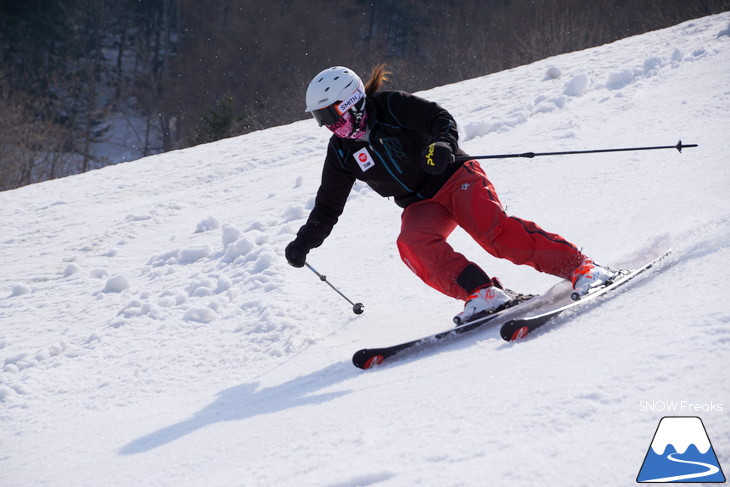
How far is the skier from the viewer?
3.43 m

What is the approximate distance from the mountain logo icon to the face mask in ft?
7.61

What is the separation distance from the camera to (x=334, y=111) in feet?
11.9

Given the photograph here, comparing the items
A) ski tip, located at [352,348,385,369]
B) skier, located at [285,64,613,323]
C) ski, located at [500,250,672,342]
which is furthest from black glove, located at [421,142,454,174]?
ski tip, located at [352,348,385,369]

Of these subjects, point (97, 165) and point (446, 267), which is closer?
point (446, 267)

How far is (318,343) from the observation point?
4.16 metres

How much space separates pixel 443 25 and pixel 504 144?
1242 inches

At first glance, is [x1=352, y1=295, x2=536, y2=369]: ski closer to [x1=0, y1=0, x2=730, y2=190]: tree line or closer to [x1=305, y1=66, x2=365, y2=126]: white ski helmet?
[x1=305, y1=66, x2=365, y2=126]: white ski helmet

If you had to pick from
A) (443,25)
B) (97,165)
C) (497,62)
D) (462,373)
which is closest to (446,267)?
(462,373)

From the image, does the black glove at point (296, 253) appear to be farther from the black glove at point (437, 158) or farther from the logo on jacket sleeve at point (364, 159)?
the black glove at point (437, 158)

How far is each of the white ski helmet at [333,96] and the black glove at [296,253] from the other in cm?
75

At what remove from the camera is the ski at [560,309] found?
2941 millimetres

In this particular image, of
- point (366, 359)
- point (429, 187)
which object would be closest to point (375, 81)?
point (429, 187)

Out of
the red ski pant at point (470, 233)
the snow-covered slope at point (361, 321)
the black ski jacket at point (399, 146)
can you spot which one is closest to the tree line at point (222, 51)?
the snow-covered slope at point (361, 321)

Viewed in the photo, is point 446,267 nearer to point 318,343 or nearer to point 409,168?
point 409,168
